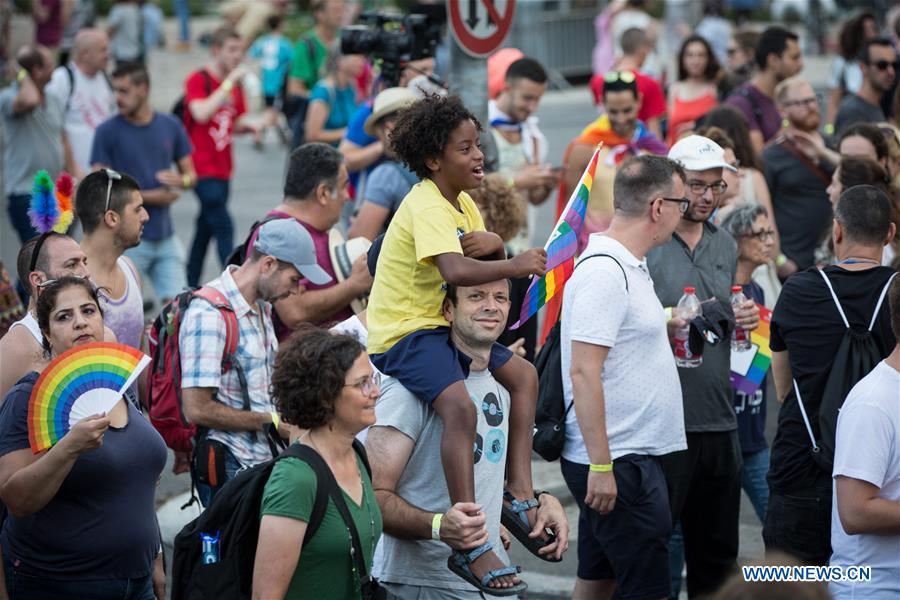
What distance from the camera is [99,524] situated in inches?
173

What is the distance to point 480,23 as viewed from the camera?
7789mm

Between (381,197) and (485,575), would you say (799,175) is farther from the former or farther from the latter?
(485,575)

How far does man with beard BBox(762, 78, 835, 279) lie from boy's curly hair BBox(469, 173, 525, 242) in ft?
9.96

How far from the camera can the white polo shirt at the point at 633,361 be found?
16.7 ft

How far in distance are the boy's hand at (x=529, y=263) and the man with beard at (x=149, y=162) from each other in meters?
5.43

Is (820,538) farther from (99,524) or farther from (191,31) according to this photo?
(191,31)

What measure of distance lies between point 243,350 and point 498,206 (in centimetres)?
153

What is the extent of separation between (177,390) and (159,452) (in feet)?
2.83

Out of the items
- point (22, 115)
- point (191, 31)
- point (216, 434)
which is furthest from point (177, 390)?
point (191, 31)

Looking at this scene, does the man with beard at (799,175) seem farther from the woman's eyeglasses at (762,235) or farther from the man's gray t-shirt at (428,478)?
the man's gray t-shirt at (428,478)

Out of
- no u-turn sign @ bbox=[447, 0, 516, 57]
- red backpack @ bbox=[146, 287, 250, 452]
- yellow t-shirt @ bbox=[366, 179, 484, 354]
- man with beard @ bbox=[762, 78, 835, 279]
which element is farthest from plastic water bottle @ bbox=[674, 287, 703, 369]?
man with beard @ bbox=[762, 78, 835, 279]

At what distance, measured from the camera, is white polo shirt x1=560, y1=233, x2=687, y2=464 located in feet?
16.7

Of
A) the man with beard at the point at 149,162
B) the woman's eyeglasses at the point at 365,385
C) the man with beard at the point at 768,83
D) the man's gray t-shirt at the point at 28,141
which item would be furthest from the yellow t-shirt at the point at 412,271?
the man's gray t-shirt at the point at 28,141

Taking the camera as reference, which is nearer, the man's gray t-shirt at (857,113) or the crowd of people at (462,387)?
the crowd of people at (462,387)
